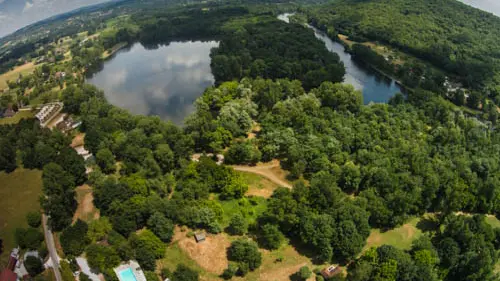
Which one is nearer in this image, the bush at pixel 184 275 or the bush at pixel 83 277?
the bush at pixel 184 275

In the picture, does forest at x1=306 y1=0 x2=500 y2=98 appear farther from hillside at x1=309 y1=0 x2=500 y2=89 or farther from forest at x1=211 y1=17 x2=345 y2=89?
forest at x1=211 y1=17 x2=345 y2=89

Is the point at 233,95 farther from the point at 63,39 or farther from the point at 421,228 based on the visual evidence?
the point at 63,39

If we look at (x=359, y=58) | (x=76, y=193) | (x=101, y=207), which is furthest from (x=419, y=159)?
(x=359, y=58)

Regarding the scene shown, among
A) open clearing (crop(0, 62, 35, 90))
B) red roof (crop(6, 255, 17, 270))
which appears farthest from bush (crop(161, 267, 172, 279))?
open clearing (crop(0, 62, 35, 90))

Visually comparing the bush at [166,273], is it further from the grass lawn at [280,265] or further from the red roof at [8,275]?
the red roof at [8,275]

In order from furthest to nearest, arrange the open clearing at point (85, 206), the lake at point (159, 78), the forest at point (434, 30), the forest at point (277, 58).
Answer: the forest at point (434, 30) → the forest at point (277, 58) → the lake at point (159, 78) → the open clearing at point (85, 206)

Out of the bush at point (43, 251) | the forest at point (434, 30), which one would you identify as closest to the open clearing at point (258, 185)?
the bush at point (43, 251)

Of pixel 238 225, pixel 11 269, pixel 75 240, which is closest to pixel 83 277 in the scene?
pixel 75 240

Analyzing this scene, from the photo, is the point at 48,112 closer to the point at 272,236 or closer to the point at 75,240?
the point at 75,240
